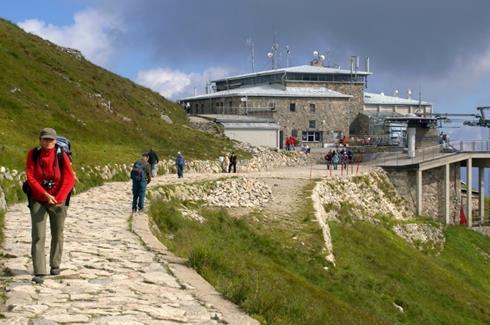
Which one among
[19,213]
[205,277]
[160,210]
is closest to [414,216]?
[160,210]

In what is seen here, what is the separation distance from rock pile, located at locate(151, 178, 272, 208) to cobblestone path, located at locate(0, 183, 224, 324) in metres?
12.4

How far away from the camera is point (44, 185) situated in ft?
36.3

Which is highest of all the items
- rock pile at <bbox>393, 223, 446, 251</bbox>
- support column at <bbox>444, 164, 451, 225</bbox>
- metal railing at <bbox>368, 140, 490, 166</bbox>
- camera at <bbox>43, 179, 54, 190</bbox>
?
metal railing at <bbox>368, 140, 490, 166</bbox>

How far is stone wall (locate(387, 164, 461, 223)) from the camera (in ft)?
177

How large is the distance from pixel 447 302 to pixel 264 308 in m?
20.5

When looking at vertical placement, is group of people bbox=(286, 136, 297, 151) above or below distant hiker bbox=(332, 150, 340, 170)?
above

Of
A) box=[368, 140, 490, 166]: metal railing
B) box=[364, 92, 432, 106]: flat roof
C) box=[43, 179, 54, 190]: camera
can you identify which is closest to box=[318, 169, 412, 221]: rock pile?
box=[368, 140, 490, 166]: metal railing

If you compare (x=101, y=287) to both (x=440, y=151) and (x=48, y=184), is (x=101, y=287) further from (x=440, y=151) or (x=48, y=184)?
(x=440, y=151)

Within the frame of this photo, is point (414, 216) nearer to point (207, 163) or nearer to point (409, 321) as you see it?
point (207, 163)

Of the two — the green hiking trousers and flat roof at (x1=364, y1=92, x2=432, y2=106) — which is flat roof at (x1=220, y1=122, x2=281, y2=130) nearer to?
flat roof at (x1=364, y1=92, x2=432, y2=106)

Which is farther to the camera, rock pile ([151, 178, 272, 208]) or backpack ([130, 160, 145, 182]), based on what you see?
rock pile ([151, 178, 272, 208])

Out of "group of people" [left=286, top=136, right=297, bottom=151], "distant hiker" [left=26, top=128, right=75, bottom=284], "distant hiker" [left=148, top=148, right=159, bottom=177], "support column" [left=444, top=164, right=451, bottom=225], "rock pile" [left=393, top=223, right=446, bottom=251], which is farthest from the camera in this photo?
"group of people" [left=286, top=136, right=297, bottom=151]

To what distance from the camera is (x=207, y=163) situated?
46.6m

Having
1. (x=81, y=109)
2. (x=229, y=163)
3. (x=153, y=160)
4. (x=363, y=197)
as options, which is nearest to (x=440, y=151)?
(x=363, y=197)
